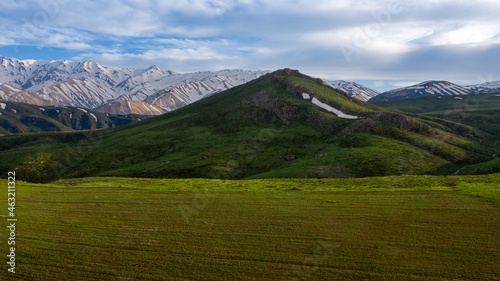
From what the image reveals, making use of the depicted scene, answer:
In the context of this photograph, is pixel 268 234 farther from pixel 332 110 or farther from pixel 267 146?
pixel 332 110

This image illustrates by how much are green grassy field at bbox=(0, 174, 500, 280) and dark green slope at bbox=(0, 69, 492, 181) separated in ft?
97.6

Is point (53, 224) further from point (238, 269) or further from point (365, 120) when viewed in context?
point (365, 120)

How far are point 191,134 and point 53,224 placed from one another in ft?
305

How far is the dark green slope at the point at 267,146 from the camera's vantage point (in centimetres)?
7575

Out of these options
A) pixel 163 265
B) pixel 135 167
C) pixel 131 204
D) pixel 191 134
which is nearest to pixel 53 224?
pixel 131 204

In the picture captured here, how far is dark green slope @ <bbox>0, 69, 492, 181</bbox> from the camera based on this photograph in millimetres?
75750

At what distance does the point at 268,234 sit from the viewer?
2819cm

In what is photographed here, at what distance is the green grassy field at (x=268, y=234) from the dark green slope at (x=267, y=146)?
29.7m
